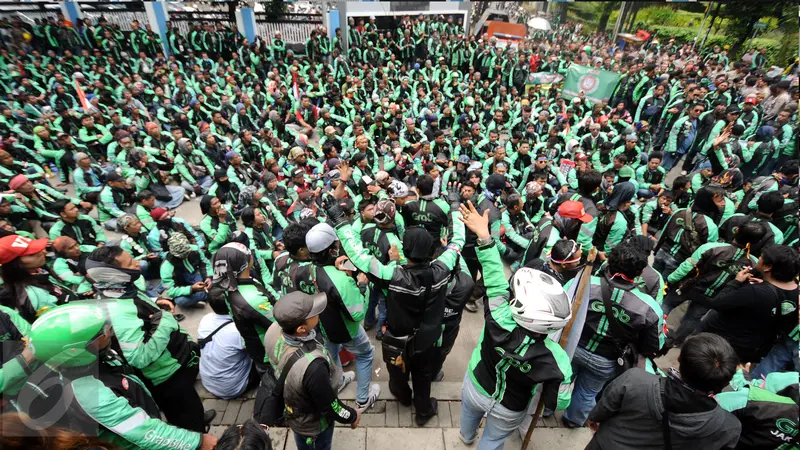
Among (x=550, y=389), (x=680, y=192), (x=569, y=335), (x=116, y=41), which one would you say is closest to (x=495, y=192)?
(x=680, y=192)

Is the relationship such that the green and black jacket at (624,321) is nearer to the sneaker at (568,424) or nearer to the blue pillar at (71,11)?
the sneaker at (568,424)

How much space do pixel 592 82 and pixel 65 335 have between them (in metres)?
14.3

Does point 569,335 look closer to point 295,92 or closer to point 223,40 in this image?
point 295,92

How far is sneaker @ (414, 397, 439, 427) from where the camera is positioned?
138 inches

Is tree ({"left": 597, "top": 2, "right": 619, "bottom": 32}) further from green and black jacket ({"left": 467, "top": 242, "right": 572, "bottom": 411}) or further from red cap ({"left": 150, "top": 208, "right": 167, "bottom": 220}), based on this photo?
red cap ({"left": 150, "top": 208, "right": 167, "bottom": 220})

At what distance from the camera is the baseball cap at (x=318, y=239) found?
9.96ft

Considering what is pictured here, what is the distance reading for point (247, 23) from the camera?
16.9 m

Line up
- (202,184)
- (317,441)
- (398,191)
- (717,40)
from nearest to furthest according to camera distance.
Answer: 1. (317,441)
2. (398,191)
3. (202,184)
4. (717,40)

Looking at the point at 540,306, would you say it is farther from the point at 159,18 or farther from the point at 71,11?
the point at 71,11

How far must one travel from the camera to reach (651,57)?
1911 centimetres

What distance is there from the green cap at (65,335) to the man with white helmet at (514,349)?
243 centimetres

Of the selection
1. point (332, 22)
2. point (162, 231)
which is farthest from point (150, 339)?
point (332, 22)

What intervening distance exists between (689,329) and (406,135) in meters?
7.16

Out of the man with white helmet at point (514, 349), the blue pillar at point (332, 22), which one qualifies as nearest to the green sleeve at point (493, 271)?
the man with white helmet at point (514, 349)
